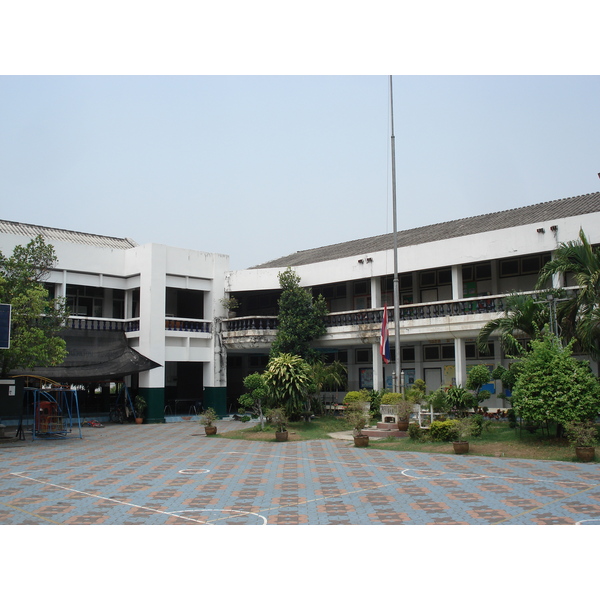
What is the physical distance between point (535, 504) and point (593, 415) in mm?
4773

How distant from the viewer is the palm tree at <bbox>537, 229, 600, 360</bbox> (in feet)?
42.0

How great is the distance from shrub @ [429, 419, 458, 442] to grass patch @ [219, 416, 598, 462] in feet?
0.48

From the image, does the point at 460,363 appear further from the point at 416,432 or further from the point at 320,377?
the point at 416,432

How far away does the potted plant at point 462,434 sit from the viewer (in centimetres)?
1253

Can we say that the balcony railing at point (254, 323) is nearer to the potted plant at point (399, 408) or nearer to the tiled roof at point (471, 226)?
the tiled roof at point (471, 226)

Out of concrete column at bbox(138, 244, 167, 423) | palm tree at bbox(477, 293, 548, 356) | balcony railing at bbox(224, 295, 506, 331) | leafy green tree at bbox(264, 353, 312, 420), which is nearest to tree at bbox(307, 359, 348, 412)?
leafy green tree at bbox(264, 353, 312, 420)

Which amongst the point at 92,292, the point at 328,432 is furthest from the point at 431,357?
the point at 92,292

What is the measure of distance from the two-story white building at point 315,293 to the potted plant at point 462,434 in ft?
16.7

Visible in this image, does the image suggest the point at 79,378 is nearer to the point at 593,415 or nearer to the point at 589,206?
the point at 593,415

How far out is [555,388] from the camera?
12.0 meters

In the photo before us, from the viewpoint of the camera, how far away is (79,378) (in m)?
19.5

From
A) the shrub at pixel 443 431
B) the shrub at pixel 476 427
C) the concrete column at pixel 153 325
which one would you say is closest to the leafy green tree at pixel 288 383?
the shrub at pixel 443 431

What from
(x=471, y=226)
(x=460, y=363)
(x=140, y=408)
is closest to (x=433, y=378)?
(x=460, y=363)

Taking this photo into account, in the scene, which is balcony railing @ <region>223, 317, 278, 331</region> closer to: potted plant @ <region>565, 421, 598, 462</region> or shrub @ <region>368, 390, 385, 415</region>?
shrub @ <region>368, 390, 385, 415</region>
